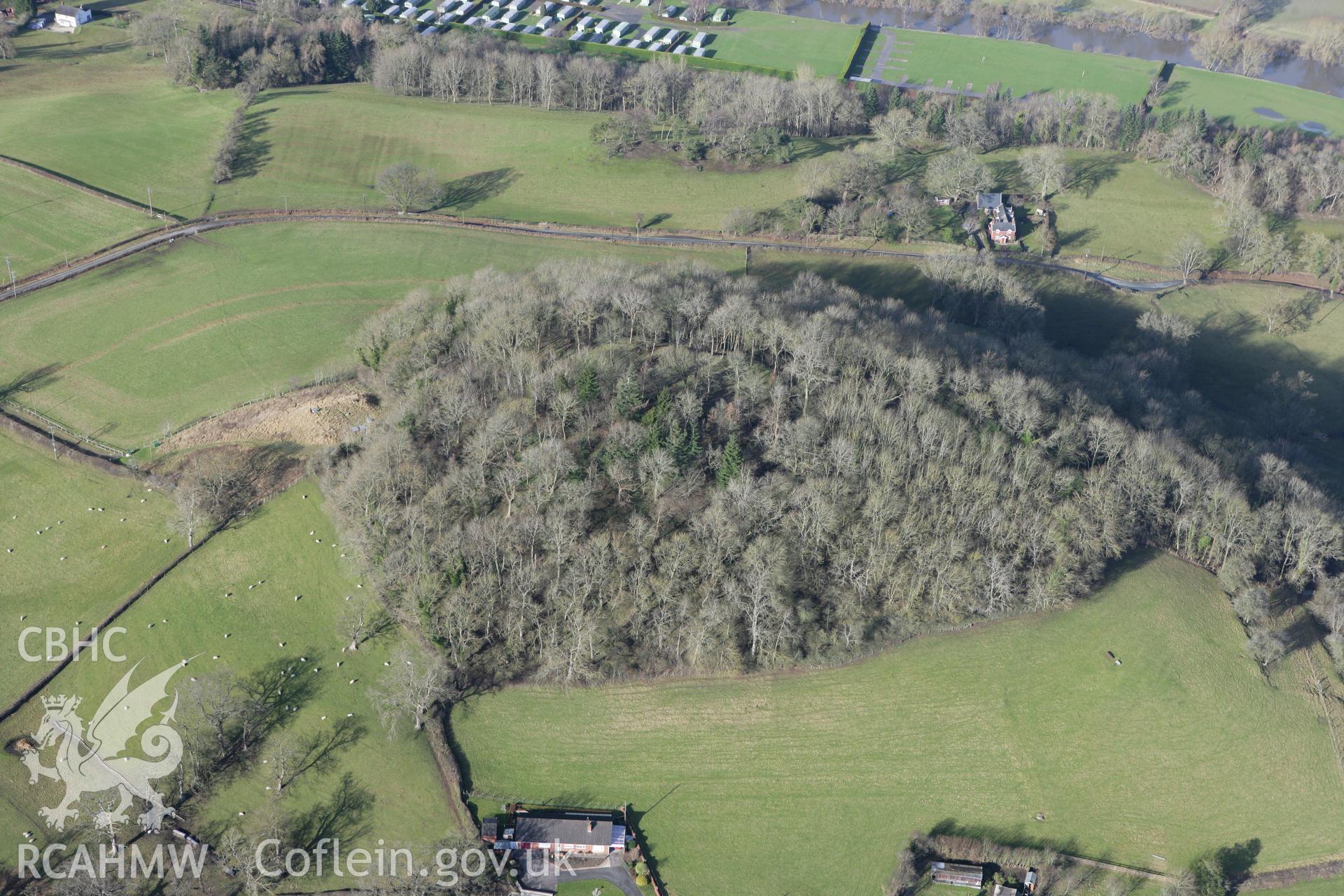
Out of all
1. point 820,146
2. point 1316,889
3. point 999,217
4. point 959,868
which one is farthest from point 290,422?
point 999,217

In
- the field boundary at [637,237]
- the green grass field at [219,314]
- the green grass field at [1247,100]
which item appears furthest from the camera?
the green grass field at [1247,100]

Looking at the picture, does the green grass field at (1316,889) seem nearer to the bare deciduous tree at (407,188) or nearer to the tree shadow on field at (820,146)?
the tree shadow on field at (820,146)

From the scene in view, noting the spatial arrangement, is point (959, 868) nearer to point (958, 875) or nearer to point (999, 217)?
point (958, 875)

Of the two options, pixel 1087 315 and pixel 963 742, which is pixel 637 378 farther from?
pixel 1087 315

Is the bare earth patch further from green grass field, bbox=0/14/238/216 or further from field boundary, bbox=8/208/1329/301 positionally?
green grass field, bbox=0/14/238/216

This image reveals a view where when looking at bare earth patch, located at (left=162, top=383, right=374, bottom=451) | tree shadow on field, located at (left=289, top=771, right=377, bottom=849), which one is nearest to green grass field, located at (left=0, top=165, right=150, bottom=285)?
bare earth patch, located at (left=162, top=383, right=374, bottom=451)

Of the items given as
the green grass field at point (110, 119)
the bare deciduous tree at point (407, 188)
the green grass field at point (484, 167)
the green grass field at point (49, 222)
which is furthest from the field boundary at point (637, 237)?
the green grass field at point (110, 119)

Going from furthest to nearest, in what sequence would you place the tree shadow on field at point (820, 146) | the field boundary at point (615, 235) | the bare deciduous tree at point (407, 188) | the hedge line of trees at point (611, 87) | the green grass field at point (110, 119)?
the hedge line of trees at point (611, 87) < the tree shadow on field at point (820, 146) < the green grass field at point (110, 119) < the bare deciduous tree at point (407, 188) < the field boundary at point (615, 235)
